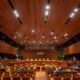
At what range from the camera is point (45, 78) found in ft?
26.7

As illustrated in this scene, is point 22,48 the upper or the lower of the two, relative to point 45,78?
upper

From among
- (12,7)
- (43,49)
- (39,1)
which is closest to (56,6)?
(39,1)

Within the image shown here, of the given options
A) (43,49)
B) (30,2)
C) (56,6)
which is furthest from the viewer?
(43,49)

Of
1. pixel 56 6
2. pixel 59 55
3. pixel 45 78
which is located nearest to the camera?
pixel 45 78

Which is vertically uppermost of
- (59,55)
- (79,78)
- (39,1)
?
(59,55)

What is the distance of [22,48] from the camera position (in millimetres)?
44094

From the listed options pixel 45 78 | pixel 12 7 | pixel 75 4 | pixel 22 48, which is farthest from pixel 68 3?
pixel 22 48

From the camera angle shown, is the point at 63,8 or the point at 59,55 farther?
the point at 59,55

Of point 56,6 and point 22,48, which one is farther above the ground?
point 22,48

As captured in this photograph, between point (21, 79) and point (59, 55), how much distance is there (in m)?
36.9

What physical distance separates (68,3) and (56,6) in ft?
2.50

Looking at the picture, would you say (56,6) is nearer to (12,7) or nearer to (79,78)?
(12,7)

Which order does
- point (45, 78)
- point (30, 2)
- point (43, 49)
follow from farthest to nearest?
1. point (43, 49)
2. point (30, 2)
3. point (45, 78)

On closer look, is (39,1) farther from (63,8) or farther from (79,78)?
(79,78)
